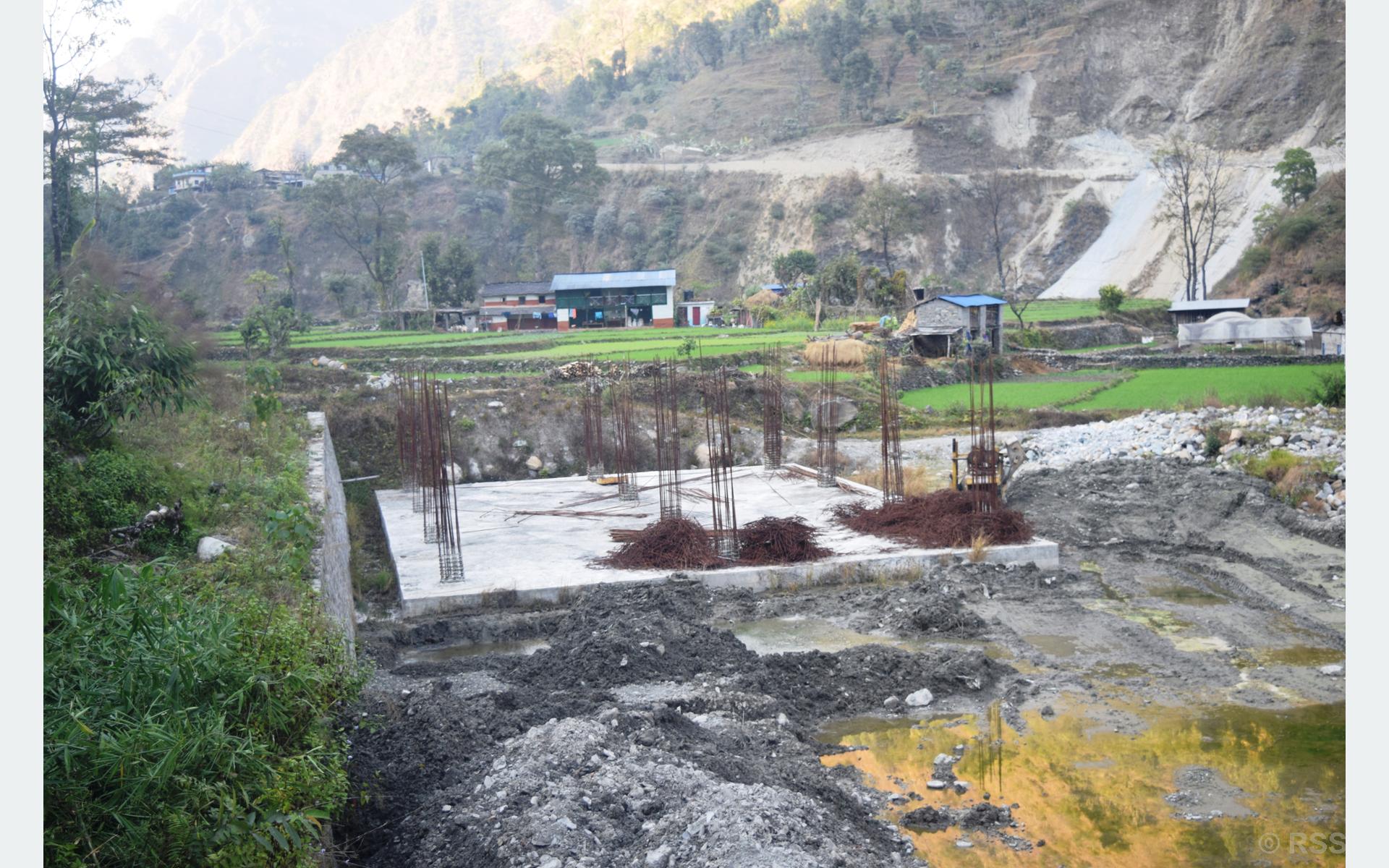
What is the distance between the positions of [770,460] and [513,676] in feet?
33.4

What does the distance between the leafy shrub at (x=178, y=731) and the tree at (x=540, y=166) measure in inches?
2379

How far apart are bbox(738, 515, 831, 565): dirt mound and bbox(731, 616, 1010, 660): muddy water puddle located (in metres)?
1.20

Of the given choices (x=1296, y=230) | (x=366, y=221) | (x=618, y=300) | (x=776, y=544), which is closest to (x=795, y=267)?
(x=618, y=300)

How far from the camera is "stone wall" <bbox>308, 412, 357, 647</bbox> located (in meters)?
7.62

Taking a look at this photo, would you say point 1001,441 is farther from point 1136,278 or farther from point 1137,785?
point 1136,278

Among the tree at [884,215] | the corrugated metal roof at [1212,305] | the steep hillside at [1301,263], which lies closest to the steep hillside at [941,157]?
the tree at [884,215]

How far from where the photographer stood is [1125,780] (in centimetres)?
631

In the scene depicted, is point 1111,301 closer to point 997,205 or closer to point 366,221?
point 997,205

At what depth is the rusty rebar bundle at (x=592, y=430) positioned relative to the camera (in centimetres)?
1717

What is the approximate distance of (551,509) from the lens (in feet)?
48.2

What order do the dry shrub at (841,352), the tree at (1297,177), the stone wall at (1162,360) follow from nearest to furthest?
1. the dry shrub at (841,352)
2. the stone wall at (1162,360)
3. the tree at (1297,177)

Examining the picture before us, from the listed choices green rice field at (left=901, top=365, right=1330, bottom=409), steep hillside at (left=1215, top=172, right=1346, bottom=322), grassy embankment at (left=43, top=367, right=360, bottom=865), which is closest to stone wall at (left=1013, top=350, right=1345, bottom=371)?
green rice field at (left=901, top=365, right=1330, bottom=409)

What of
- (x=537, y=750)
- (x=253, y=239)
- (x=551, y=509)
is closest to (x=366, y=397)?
(x=551, y=509)

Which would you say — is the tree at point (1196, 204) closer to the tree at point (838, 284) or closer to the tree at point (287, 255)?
the tree at point (838, 284)
